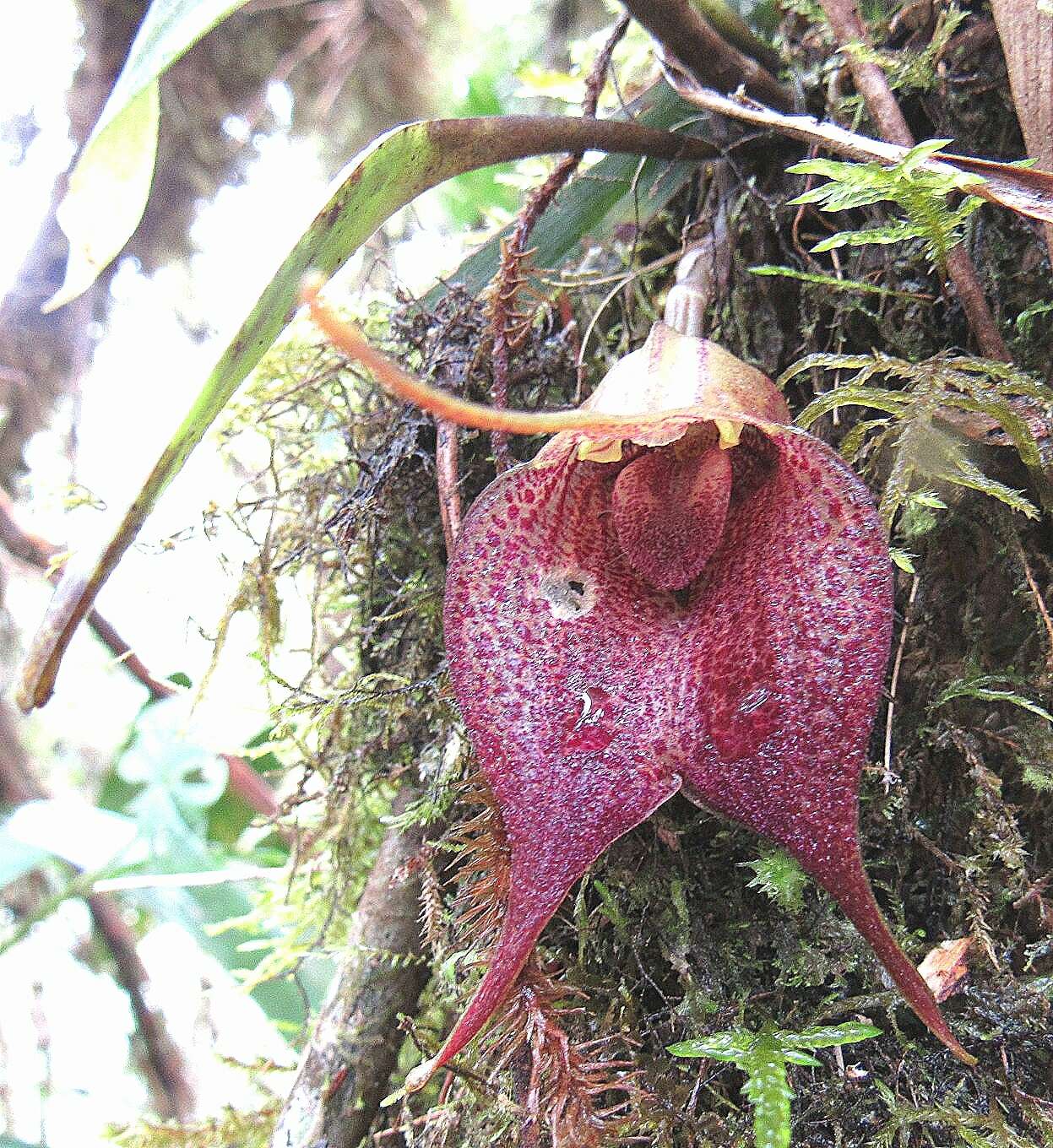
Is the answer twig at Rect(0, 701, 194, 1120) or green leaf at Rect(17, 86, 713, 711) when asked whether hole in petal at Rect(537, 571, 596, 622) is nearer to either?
green leaf at Rect(17, 86, 713, 711)

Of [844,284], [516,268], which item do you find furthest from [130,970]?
[844,284]

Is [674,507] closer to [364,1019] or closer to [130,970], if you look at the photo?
[364,1019]

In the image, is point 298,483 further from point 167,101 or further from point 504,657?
point 167,101

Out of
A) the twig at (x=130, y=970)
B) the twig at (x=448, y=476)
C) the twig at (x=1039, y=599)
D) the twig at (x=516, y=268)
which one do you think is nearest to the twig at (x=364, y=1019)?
the twig at (x=448, y=476)

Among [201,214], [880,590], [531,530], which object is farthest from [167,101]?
[880,590]

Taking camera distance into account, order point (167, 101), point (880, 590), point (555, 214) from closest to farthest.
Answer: point (880, 590)
point (555, 214)
point (167, 101)

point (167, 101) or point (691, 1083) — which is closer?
point (691, 1083)
